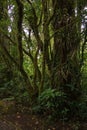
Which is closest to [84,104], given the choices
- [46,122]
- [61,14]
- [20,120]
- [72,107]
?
[72,107]

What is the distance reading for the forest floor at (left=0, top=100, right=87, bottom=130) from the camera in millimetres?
5980

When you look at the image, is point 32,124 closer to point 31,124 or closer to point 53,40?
point 31,124

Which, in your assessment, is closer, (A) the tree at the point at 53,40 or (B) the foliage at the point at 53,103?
(B) the foliage at the point at 53,103

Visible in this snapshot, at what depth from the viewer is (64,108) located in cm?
612

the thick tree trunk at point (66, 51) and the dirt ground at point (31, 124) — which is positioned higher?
the thick tree trunk at point (66, 51)

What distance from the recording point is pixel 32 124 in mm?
6121

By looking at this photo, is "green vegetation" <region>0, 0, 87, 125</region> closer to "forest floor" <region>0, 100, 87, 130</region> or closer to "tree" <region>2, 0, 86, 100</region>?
"tree" <region>2, 0, 86, 100</region>

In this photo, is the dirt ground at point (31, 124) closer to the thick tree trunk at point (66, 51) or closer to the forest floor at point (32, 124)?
the forest floor at point (32, 124)

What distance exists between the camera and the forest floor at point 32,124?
5.98 m

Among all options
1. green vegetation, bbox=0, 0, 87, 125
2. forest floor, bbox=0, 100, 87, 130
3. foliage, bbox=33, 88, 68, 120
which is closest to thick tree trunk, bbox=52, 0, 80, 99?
green vegetation, bbox=0, 0, 87, 125

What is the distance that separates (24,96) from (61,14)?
2.21 meters

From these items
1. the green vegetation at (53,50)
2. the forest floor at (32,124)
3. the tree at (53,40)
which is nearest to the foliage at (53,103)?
the green vegetation at (53,50)

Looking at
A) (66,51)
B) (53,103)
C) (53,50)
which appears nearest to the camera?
(53,103)

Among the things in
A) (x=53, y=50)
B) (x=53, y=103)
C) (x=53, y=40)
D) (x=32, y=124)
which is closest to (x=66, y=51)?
(x=53, y=50)
